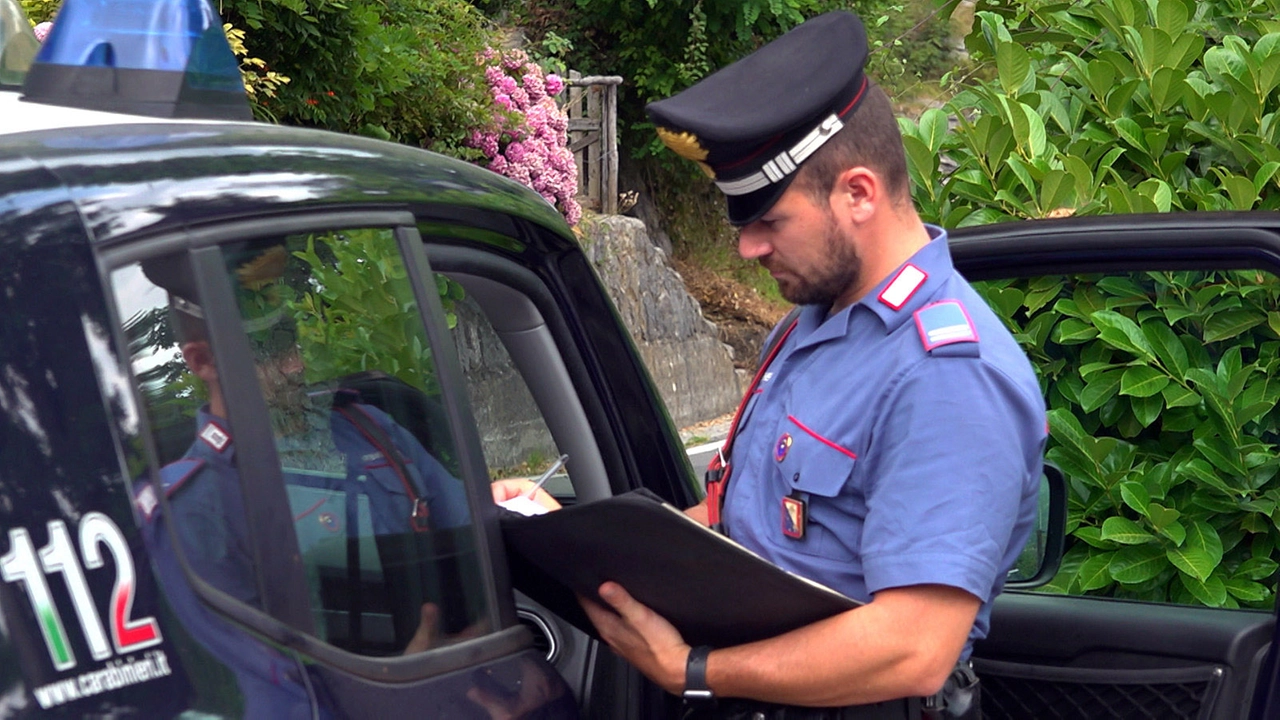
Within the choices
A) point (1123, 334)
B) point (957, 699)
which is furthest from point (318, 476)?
point (1123, 334)

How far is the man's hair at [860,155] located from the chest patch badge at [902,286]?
0.09 m

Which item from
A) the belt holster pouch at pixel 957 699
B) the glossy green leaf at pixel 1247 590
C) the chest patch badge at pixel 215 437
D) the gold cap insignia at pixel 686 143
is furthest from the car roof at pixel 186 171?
the glossy green leaf at pixel 1247 590

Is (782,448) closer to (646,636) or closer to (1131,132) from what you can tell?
(646,636)

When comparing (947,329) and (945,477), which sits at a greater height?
(947,329)

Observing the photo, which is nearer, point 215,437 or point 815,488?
point 215,437

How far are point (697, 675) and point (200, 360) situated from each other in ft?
2.36

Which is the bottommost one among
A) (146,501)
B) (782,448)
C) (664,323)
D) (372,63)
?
(664,323)

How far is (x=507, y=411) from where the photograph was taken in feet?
6.62

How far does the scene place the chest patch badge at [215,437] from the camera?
121 cm

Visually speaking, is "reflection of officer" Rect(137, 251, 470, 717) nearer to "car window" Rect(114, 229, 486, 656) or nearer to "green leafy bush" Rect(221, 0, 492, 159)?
"car window" Rect(114, 229, 486, 656)

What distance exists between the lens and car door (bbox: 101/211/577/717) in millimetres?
1161

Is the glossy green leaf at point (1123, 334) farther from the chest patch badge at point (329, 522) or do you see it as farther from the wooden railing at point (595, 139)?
the wooden railing at point (595, 139)

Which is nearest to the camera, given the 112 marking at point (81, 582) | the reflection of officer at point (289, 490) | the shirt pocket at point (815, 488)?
the 112 marking at point (81, 582)

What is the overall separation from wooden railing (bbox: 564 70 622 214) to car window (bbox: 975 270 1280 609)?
34.6ft
